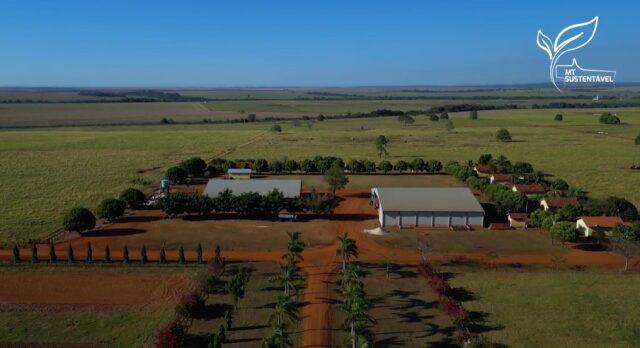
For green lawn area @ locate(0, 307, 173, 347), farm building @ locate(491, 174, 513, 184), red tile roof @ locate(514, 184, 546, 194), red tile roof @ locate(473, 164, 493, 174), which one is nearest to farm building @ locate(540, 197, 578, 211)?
red tile roof @ locate(514, 184, 546, 194)

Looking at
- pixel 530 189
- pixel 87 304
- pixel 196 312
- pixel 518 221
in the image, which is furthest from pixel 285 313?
pixel 530 189

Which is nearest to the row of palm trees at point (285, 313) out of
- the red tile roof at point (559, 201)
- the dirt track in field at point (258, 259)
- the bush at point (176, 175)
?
the dirt track in field at point (258, 259)

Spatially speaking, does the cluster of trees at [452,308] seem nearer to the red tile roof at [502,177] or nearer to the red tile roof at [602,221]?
the red tile roof at [602,221]

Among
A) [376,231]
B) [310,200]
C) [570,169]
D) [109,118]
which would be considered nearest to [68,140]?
[109,118]

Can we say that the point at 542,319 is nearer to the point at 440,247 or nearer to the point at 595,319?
the point at 595,319

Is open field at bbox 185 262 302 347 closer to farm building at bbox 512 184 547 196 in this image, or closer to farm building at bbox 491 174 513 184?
farm building at bbox 512 184 547 196

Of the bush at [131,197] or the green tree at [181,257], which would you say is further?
the bush at [131,197]
